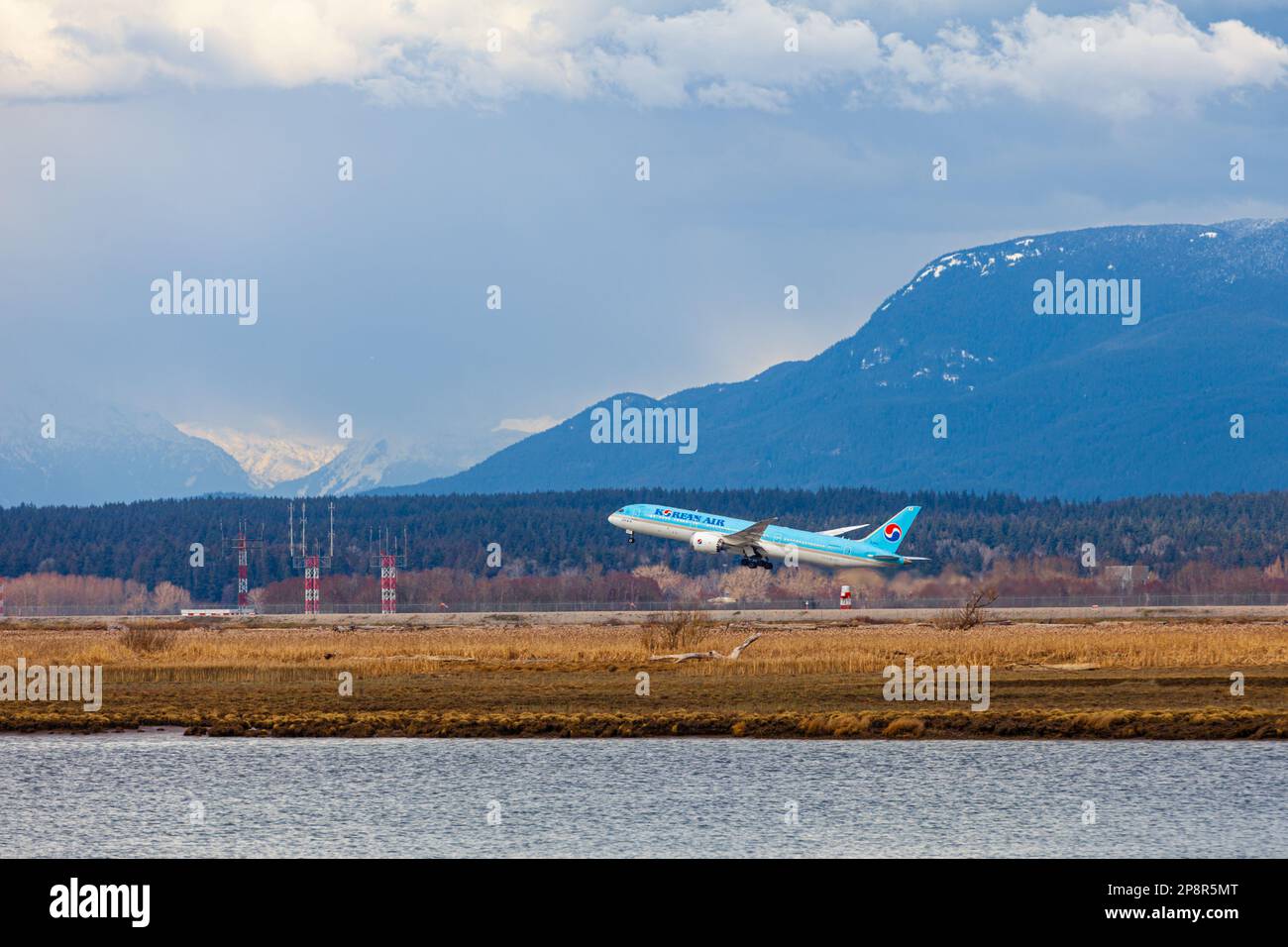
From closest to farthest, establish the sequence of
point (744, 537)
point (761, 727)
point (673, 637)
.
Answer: point (761, 727), point (673, 637), point (744, 537)

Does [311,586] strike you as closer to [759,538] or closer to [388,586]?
[388,586]

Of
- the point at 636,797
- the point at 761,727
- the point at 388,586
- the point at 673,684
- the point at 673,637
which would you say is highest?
the point at 388,586

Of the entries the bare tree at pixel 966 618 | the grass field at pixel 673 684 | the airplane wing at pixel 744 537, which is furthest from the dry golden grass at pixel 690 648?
the airplane wing at pixel 744 537

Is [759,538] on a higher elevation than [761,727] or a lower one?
higher

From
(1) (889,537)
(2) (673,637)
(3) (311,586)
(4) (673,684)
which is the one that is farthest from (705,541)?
(4) (673,684)

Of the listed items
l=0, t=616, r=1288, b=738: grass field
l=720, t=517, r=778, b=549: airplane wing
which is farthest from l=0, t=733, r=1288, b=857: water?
l=720, t=517, r=778, b=549: airplane wing
